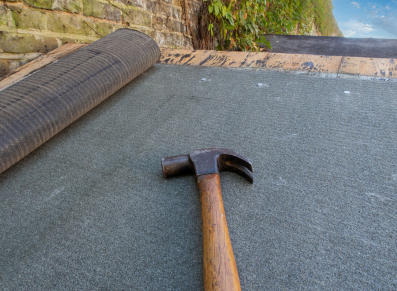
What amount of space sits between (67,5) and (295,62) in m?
1.48

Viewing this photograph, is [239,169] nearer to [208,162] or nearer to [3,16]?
[208,162]

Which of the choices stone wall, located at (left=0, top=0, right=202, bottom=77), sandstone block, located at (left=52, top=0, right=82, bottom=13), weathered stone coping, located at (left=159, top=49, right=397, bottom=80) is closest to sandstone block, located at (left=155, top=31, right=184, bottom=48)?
stone wall, located at (left=0, top=0, right=202, bottom=77)

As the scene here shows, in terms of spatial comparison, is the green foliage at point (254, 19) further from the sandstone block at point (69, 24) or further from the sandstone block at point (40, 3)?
the sandstone block at point (40, 3)

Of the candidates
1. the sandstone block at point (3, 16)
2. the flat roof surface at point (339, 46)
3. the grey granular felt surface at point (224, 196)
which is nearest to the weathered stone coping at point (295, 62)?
the grey granular felt surface at point (224, 196)

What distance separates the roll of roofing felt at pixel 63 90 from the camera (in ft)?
3.28

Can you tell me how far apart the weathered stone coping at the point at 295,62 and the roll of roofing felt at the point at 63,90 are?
31cm

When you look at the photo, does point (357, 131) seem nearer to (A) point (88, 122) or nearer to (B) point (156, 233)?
(B) point (156, 233)

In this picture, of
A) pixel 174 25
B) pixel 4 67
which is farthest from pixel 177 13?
pixel 4 67

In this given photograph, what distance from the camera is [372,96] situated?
1212mm

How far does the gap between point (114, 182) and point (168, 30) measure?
2188 millimetres

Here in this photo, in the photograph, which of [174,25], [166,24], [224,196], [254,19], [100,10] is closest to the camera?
[224,196]

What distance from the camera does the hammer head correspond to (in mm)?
839

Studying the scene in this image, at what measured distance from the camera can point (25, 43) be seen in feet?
5.04

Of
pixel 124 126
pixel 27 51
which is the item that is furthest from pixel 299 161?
pixel 27 51
